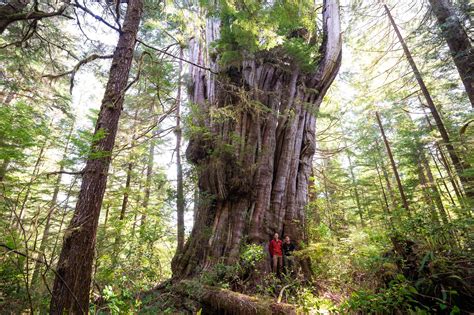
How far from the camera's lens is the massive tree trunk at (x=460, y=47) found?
6.47 meters

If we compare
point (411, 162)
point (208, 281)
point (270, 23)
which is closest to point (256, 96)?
point (270, 23)

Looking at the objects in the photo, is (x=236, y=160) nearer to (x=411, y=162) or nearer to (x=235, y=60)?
(x=235, y=60)

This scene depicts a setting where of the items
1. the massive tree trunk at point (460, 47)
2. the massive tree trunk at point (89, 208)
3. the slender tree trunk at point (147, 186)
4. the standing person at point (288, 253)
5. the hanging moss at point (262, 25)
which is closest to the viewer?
the massive tree trunk at point (89, 208)

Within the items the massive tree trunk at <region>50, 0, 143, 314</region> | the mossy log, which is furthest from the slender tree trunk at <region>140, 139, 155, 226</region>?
the massive tree trunk at <region>50, 0, 143, 314</region>

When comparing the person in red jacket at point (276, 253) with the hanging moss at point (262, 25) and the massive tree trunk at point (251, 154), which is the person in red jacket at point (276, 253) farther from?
the hanging moss at point (262, 25)

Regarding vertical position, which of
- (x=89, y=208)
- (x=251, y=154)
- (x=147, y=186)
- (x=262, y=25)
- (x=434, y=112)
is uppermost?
(x=434, y=112)

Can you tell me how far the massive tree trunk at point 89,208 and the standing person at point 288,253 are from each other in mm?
4006

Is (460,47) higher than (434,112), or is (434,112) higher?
(460,47)

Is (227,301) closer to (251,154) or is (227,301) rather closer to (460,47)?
(251,154)

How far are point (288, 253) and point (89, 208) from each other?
4431mm

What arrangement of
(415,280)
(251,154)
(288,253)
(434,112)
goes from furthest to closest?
1. (434,112)
2. (251,154)
3. (288,253)
4. (415,280)

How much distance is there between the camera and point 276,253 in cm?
568

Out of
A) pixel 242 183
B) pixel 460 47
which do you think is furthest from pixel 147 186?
pixel 460 47

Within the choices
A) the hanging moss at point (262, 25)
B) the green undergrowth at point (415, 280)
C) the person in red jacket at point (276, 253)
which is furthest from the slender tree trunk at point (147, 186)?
the green undergrowth at point (415, 280)
